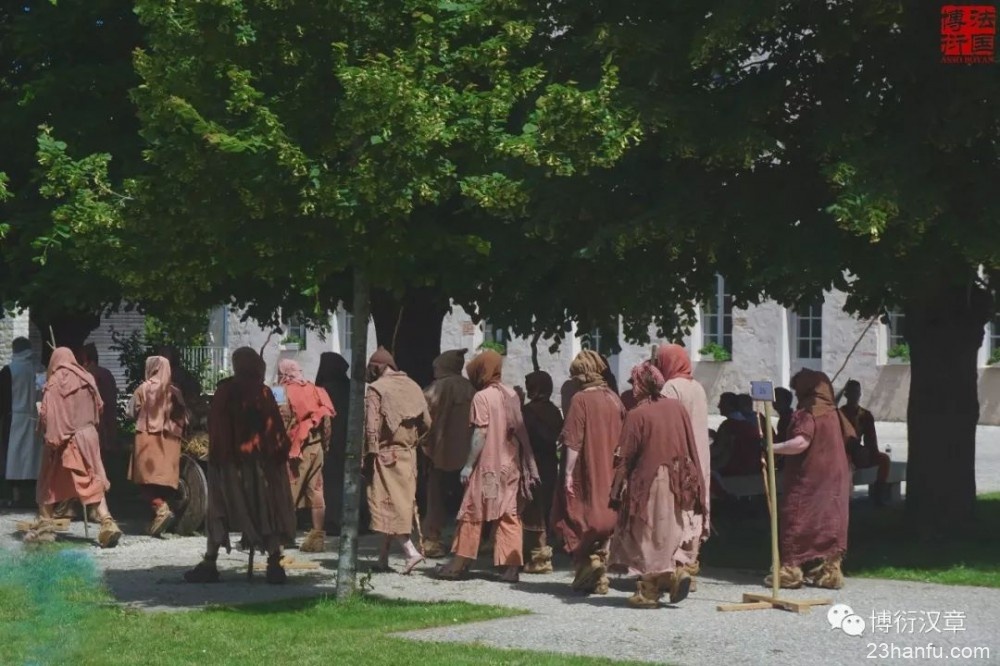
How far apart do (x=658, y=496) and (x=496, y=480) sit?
2.00 m

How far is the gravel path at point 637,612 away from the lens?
1062 cm

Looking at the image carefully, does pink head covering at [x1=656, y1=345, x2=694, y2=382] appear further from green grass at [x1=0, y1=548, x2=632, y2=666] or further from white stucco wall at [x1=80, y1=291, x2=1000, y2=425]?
white stucco wall at [x1=80, y1=291, x2=1000, y2=425]

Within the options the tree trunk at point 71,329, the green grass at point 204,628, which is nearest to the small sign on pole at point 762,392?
the green grass at point 204,628

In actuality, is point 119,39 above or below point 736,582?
above

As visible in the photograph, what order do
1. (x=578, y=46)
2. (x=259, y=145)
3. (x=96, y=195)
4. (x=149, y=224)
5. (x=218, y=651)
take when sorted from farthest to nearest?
(x=578, y=46) → (x=96, y=195) → (x=149, y=224) → (x=259, y=145) → (x=218, y=651)

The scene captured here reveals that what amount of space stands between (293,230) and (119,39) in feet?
29.5

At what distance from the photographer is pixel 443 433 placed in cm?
1609

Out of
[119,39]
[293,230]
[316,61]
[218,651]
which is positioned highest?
[119,39]

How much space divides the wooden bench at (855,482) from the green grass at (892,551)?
0.35 meters

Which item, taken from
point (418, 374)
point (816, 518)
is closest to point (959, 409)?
point (816, 518)

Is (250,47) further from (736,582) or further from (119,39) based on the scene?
(119,39)

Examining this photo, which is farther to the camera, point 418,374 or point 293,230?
point 418,374

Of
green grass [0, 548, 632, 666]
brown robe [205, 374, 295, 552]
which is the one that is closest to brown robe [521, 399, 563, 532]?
brown robe [205, 374, 295, 552]

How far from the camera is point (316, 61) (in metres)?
12.0
